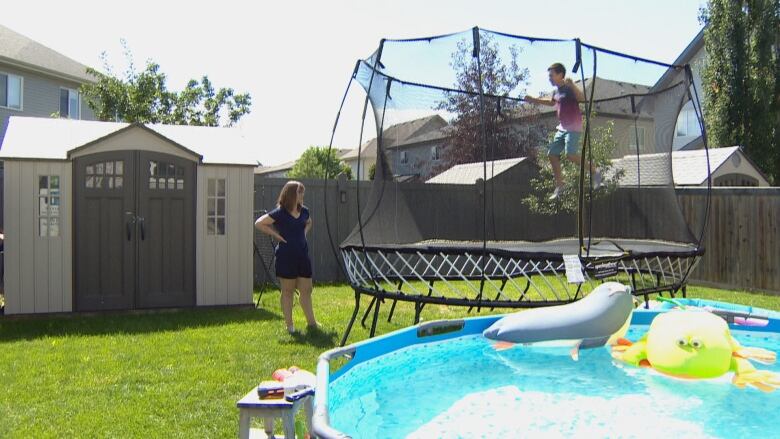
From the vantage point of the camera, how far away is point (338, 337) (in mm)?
5078

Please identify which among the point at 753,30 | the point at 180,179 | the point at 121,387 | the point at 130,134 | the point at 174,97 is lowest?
the point at 121,387

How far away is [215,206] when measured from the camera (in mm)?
6641

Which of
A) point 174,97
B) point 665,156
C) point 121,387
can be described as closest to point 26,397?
point 121,387

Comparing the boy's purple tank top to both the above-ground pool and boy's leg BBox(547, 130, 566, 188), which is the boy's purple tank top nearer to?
boy's leg BBox(547, 130, 566, 188)

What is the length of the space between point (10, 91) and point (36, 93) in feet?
3.24

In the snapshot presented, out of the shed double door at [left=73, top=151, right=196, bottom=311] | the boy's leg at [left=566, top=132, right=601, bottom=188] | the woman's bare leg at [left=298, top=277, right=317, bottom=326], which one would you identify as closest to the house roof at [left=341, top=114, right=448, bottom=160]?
the boy's leg at [left=566, top=132, right=601, bottom=188]

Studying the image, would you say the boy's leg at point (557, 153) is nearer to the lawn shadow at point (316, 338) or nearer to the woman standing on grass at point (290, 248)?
the woman standing on grass at point (290, 248)

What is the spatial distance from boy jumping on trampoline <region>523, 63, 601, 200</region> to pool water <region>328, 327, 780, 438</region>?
1.78 meters

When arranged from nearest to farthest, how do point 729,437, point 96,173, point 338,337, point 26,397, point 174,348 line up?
1. point 729,437
2. point 26,397
3. point 174,348
4. point 338,337
5. point 96,173

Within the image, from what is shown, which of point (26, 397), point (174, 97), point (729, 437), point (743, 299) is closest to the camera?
point (729, 437)

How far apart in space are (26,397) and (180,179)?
Result: 3.33 meters

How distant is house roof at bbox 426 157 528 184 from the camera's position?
544cm

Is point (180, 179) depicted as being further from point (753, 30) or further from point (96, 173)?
Answer: point (753, 30)

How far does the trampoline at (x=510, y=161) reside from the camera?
4844 mm
